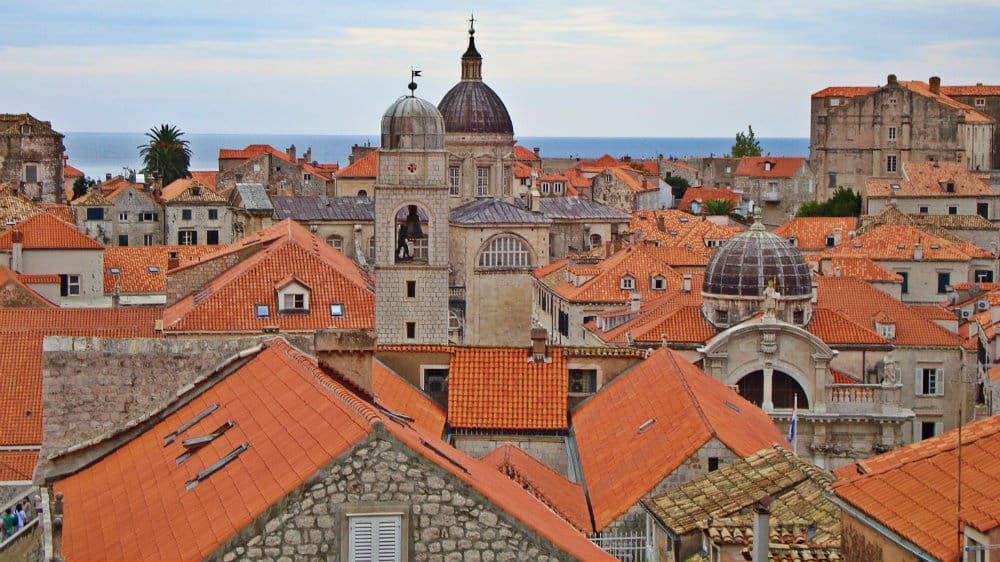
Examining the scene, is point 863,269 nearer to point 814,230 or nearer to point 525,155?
point 814,230

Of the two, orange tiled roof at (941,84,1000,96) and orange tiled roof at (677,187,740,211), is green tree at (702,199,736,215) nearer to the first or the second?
orange tiled roof at (677,187,740,211)

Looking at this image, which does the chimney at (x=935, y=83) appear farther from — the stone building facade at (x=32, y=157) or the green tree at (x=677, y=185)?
the stone building facade at (x=32, y=157)

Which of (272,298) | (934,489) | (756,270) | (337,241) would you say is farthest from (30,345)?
(337,241)

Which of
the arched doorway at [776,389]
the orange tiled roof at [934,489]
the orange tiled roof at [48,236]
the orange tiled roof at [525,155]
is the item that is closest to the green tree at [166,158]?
the orange tiled roof at [525,155]

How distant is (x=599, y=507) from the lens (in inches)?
1017

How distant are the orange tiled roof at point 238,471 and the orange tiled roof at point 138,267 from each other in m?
46.5

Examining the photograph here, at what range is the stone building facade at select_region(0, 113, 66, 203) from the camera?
341ft

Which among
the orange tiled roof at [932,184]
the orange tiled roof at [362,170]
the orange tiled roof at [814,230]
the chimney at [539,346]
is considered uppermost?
the orange tiled roof at [362,170]

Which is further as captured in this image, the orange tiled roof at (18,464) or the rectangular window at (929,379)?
the rectangular window at (929,379)

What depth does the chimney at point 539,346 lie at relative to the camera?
33531 millimetres

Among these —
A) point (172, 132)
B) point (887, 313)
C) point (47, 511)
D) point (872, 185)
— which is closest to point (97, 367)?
point (47, 511)

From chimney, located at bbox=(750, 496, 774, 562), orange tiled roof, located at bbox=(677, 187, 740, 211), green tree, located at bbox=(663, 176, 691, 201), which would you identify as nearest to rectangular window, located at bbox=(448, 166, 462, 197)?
orange tiled roof, located at bbox=(677, 187, 740, 211)

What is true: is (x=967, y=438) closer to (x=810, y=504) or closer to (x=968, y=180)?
(x=810, y=504)

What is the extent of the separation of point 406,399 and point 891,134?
270 ft
